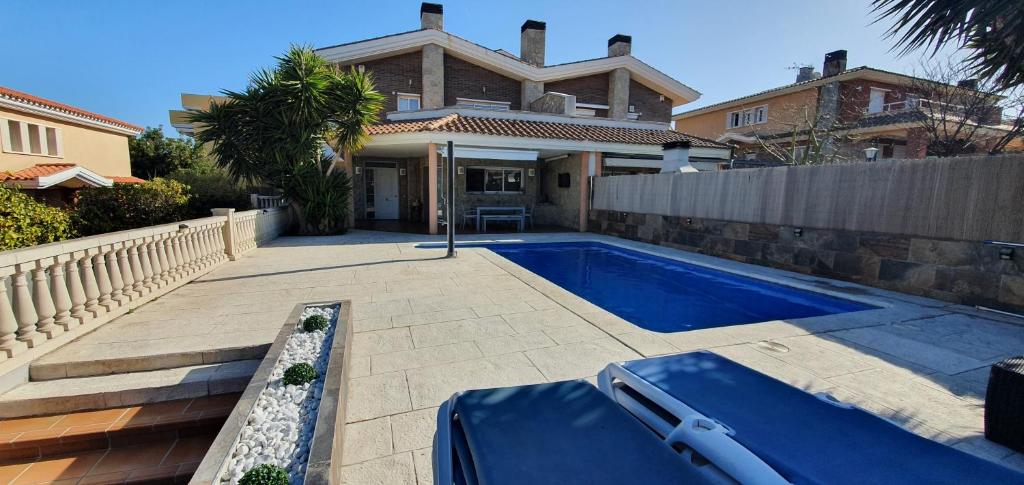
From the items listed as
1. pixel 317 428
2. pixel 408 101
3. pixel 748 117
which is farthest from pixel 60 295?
pixel 748 117

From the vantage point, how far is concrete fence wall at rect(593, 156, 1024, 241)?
18.6ft

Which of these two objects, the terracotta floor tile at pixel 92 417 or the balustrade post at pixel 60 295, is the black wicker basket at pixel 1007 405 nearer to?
the terracotta floor tile at pixel 92 417

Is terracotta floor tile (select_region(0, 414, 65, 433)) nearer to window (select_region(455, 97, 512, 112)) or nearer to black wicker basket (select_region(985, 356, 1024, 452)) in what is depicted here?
black wicker basket (select_region(985, 356, 1024, 452))

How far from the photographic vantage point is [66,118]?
19.5 metres

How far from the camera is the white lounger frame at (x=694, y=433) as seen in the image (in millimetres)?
1408

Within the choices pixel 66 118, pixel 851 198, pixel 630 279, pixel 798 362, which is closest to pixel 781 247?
pixel 851 198

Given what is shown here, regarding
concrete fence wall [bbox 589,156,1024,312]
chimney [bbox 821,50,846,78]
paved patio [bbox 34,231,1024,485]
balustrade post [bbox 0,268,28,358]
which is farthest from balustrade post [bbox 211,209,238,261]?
chimney [bbox 821,50,846,78]

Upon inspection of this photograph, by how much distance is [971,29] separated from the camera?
439 cm

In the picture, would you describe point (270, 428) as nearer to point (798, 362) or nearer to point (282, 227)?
point (798, 362)

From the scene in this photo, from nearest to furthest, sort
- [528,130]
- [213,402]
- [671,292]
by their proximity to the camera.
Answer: [213,402] → [671,292] → [528,130]

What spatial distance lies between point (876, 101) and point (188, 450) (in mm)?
30648

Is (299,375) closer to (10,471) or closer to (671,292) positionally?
(10,471)

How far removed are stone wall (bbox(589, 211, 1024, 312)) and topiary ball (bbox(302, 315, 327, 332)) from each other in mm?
8456

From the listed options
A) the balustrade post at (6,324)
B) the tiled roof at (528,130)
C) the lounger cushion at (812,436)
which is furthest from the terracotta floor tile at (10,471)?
the tiled roof at (528,130)
